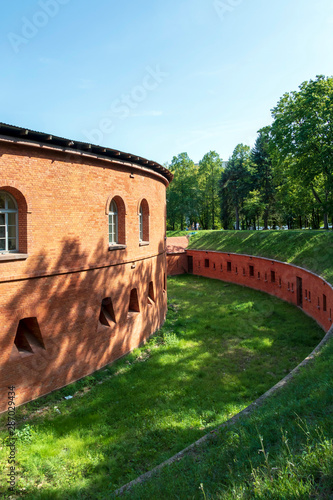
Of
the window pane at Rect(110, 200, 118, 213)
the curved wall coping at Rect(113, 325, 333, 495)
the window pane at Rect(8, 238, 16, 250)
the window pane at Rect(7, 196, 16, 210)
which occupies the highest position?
the window pane at Rect(110, 200, 118, 213)

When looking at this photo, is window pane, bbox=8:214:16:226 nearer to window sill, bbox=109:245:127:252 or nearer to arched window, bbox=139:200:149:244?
window sill, bbox=109:245:127:252

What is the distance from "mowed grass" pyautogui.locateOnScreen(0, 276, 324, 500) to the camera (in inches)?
259

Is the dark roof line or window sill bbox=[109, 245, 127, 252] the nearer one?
the dark roof line

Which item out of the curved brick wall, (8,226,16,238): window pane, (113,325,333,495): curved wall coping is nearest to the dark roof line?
(8,226,16,238): window pane

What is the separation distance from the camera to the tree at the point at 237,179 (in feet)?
132

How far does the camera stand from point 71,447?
24.0 ft

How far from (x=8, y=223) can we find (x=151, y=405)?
6267 millimetres

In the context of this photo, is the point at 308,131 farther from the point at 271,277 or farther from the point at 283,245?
the point at 271,277

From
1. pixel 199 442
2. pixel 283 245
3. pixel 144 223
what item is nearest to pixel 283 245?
pixel 283 245

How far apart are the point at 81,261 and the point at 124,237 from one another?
2.46 m

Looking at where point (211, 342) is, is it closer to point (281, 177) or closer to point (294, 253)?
point (294, 253)

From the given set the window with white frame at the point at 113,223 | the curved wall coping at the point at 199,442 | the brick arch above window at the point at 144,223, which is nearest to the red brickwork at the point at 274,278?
the curved wall coping at the point at 199,442

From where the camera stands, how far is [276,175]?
3209 centimetres

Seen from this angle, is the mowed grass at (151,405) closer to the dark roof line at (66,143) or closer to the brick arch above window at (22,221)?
the brick arch above window at (22,221)
